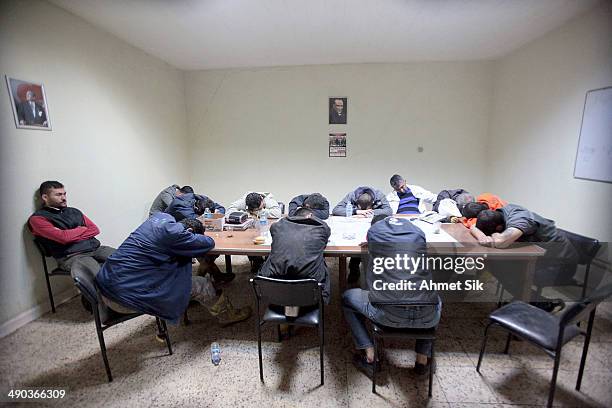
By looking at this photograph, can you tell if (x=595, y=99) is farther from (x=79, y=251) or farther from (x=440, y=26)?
(x=79, y=251)

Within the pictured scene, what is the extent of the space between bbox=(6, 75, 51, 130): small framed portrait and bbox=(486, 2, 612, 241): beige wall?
5004mm

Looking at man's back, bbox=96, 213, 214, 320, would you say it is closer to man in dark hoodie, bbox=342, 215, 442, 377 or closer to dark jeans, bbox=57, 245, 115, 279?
dark jeans, bbox=57, 245, 115, 279

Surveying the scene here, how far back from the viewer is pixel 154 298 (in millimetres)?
1846

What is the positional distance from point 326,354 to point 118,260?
5.18 feet

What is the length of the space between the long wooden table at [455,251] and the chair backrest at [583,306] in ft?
1.88

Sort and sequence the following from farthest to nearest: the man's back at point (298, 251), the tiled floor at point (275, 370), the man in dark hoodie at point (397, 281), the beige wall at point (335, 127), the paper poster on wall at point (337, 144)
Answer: the paper poster on wall at point (337, 144) < the beige wall at point (335, 127) < the man's back at point (298, 251) < the tiled floor at point (275, 370) < the man in dark hoodie at point (397, 281)

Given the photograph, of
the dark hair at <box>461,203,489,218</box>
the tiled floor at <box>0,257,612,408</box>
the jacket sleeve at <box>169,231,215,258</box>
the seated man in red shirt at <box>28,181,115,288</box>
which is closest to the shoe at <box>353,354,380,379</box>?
the tiled floor at <box>0,257,612,408</box>

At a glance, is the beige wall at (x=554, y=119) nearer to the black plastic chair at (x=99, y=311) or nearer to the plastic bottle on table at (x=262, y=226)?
the plastic bottle on table at (x=262, y=226)

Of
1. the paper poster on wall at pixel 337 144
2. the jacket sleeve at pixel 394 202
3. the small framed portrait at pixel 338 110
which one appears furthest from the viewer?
the paper poster on wall at pixel 337 144

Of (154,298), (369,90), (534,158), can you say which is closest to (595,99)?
(534,158)

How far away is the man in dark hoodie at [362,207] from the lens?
3.16m

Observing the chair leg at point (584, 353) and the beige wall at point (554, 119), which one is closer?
the chair leg at point (584, 353)

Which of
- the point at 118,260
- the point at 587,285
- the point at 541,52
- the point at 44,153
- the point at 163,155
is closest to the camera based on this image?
the point at 118,260

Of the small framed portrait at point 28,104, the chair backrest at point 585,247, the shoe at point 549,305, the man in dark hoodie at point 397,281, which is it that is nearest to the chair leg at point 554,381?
the man in dark hoodie at point 397,281
